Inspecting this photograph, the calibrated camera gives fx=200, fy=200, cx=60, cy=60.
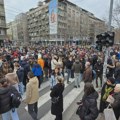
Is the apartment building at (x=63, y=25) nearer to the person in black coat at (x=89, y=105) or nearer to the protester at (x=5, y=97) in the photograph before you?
the person in black coat at (x=89, y=105)

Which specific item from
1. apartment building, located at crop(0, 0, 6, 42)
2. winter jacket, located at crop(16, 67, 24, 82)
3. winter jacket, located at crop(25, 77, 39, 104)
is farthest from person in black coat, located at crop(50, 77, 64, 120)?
apartment building, located at crop(0, 0, 6, 42)

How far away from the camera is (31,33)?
107m

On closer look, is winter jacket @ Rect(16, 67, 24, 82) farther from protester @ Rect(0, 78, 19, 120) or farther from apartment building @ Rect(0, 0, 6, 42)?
apartment building @ Rect(0, 0, 6, 42)

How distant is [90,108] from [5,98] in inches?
85.1

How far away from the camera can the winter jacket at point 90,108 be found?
4.83 metres

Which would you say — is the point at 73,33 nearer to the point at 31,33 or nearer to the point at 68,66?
the point at 31,33

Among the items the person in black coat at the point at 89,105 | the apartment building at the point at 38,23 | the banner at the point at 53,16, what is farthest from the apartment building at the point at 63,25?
the person in black coat at the point at 89,105

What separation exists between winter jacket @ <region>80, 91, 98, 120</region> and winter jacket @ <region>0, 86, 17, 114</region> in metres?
1.90

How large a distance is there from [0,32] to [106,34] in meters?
48.6

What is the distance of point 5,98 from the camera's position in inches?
202

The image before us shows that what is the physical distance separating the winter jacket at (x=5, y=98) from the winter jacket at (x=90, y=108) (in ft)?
6.24

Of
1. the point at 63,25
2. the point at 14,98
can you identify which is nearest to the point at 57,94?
the point at 14,98

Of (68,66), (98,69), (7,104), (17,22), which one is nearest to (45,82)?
(68,66)

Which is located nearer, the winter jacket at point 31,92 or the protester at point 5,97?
the protester at point 5,97
